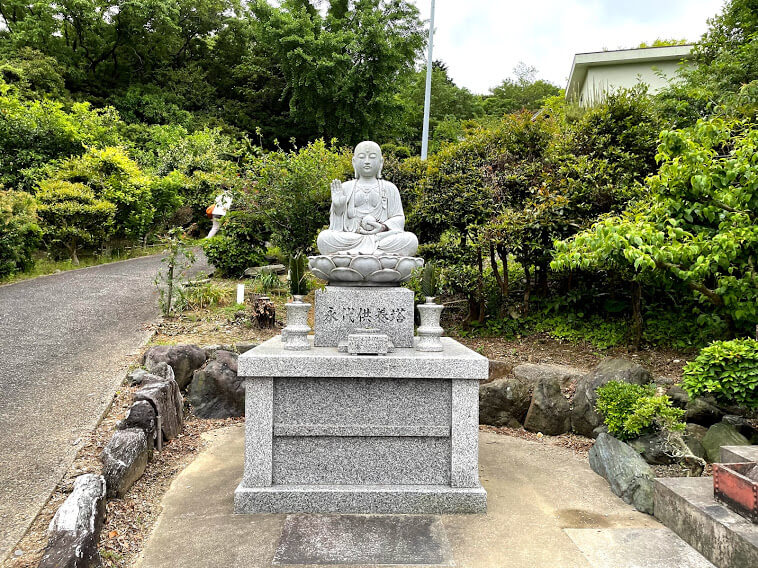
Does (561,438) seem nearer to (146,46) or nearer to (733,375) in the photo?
(733,375)

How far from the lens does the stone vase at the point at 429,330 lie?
13.8 feet

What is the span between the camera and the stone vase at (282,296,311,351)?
416cm

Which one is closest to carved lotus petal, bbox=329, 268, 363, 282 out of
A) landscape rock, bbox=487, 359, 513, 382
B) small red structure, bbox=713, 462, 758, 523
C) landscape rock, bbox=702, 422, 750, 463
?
landscape rock, bbox=487, 359, 513, 382

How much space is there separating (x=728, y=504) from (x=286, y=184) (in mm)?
8884

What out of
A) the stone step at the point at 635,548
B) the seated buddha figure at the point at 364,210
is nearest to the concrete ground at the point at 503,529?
the stone step at the point at 635,548

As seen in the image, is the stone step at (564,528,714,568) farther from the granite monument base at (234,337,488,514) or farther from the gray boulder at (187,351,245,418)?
the gray boulder at (187,351,245,418)

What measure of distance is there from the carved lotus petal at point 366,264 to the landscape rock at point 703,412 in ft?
11.3

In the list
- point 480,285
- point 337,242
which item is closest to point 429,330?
point 337,242

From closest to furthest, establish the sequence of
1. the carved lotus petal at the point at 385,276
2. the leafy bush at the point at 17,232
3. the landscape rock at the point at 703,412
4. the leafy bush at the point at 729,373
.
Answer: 1. the leafy bush at the point at 729,373
2. the carved lotus petal at the point at 385,276
3. the landscape rock at the point at 703,412
4. the leafy bush at the point at 17,232

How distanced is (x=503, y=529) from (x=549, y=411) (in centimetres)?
235

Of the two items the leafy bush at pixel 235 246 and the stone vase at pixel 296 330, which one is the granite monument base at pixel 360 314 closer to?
the stone vase at pixel 296 330

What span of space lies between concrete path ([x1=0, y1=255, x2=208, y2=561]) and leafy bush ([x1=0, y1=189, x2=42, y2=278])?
2.15ft

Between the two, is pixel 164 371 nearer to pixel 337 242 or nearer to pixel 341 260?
pixel 337 242

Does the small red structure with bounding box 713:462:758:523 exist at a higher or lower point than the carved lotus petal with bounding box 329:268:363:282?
lower
